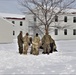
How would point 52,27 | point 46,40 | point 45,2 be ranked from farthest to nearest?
point 52,27 → point 45,2 → point 46,40

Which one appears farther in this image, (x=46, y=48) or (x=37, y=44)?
(x=46, y=48)

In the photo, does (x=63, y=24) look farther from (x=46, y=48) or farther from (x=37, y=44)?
(x=37, y=44)

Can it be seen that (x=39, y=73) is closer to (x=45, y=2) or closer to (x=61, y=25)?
(x=45, y=2)

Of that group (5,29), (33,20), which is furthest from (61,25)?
(5,29)

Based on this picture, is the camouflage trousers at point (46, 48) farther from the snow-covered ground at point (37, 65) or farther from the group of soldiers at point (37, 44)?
the snow-covered ground at point (37, 65)

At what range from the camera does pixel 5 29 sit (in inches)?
1590

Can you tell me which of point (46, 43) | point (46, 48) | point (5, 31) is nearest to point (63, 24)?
point (5, 31)

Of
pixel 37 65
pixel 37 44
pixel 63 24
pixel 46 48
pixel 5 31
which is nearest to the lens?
pixel 37 65

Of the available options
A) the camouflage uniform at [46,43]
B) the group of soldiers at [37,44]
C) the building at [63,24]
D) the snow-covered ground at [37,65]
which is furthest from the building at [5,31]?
the snow-covered ground at [37,65]

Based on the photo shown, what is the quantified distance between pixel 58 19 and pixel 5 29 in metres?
18.3

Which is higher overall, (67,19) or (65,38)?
(67,19)

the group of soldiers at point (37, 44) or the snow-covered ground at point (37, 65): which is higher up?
the group of soldiers at point (37, 44)

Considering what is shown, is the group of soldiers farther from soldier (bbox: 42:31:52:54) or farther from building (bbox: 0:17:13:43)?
building (bbox: 0:17:13:43)

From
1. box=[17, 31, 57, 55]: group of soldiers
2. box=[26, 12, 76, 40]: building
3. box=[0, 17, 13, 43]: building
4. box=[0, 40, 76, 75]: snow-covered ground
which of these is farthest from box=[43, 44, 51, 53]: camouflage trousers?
box=[26, 12, 76, 40]: building
